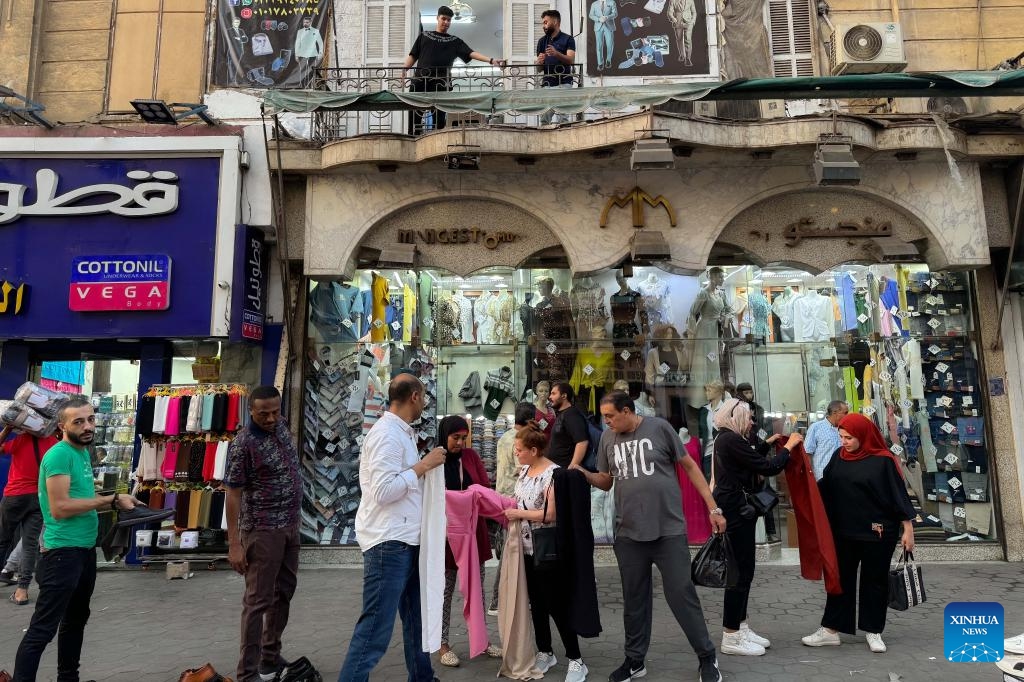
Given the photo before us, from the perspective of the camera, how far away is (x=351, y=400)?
9.50 m

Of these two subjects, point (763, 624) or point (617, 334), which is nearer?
point (763, 624)

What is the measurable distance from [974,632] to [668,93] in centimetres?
642

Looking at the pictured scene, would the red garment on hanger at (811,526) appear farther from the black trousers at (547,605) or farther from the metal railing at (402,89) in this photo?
the metal railing at (402,89)

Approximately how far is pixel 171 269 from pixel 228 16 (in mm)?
3862

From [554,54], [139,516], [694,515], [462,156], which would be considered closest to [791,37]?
[554,54]

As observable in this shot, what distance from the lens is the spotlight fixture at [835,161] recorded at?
7793 mm

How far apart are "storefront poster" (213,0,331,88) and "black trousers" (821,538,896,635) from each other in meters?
8.63

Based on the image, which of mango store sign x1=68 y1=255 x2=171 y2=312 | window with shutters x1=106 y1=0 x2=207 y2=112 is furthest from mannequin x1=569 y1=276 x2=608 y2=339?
window with shutters x1=106 y1=0 x2=207 y2=112

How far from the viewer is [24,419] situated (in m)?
6.86

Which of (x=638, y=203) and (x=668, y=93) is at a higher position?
(x=668, y=93)

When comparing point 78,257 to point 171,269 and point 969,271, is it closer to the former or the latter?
point 171,269

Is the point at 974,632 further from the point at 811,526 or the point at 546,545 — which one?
the point at 811,526

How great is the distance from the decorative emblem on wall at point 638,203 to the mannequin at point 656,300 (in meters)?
1.12

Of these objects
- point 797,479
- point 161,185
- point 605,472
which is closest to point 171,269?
point 161,185
